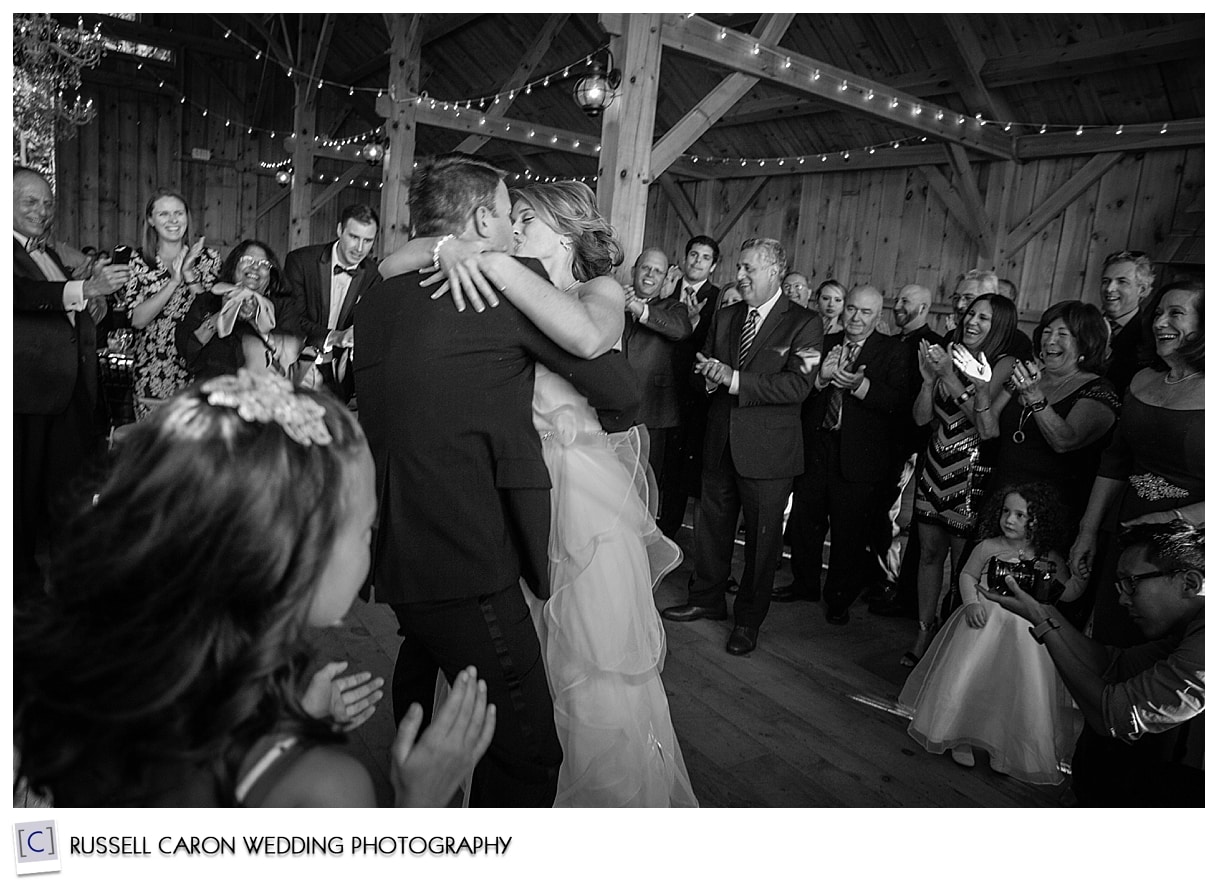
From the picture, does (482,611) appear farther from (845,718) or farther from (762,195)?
(762,195)

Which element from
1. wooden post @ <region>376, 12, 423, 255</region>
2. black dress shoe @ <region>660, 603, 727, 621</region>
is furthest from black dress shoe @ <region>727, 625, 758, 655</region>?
wooden post @ <region>376, 12, 423, 255</region>

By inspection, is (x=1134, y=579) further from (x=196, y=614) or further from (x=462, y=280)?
(x=196, y=614)

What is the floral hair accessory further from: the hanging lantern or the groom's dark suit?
the hanging lantern

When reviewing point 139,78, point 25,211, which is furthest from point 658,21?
point 139,78

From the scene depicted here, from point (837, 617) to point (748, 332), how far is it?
1240 mm

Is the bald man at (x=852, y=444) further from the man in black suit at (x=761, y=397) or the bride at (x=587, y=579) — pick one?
the bride at (x=587, y=579)

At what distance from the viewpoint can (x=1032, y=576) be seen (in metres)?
2.50

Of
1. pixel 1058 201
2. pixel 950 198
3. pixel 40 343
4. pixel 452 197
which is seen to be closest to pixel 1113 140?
pixel 1058 201

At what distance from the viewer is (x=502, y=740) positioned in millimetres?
1505

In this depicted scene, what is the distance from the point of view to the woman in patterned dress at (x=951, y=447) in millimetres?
2986

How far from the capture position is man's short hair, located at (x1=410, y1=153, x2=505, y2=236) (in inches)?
59.1

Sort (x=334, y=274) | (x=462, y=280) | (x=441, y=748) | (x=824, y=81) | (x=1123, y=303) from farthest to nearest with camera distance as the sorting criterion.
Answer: (x=824, y=81)
(x=334, y=274)
(x=1123, y=303)
(x=462, y=280)
(x=441, y=748)

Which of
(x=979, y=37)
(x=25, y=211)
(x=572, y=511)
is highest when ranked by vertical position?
(x=979, y=37)

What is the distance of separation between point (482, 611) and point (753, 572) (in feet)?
5.77
